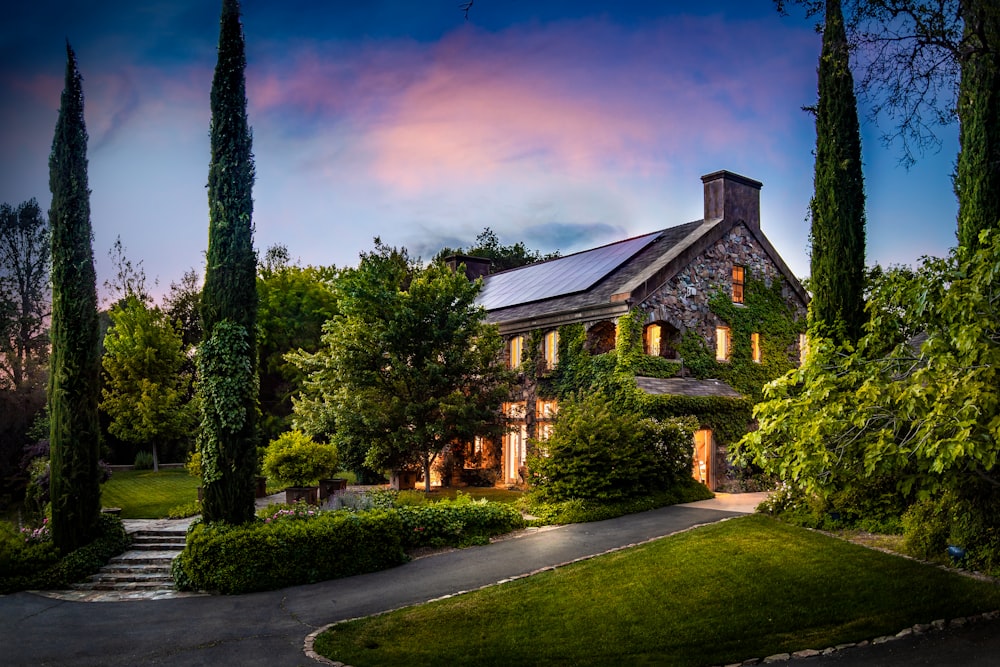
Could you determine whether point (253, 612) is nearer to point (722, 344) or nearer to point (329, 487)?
point (329, 487)

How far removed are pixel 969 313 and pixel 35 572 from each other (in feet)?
49.2

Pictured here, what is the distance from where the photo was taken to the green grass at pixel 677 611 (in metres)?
8.03

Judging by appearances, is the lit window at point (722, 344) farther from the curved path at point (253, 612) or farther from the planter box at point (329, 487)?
the planter box at point (329, 487)

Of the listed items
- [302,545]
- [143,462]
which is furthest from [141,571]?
[143,462]

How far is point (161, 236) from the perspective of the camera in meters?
20.7

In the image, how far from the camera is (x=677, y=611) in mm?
9195

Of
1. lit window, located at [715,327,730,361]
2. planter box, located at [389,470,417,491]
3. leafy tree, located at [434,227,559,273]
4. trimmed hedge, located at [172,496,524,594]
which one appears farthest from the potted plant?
leafy tree, located at [434,227,559,273]

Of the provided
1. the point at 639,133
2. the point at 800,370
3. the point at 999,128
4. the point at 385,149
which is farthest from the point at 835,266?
the point at 385,149

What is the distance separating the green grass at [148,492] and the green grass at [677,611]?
38.1ft

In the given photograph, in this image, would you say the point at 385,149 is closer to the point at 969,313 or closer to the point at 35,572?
the point at 35,572

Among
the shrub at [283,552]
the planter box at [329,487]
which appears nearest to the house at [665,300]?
the planter box at [329,487]

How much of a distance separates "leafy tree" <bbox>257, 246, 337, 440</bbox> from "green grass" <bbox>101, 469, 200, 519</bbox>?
244 inches

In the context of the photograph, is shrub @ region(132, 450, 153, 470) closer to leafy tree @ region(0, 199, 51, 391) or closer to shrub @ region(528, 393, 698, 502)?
leafy tree @ region(0, 199, 51, 391)

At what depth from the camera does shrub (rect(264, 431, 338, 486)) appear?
703 inches
